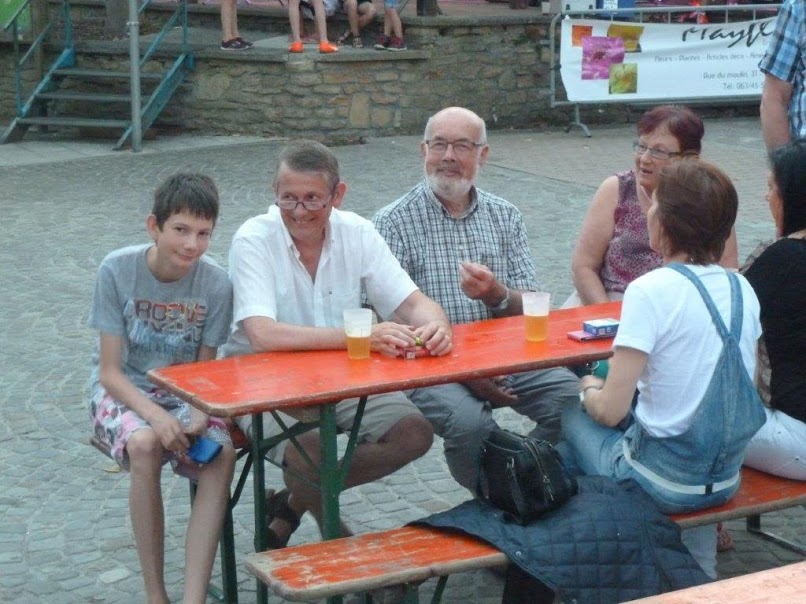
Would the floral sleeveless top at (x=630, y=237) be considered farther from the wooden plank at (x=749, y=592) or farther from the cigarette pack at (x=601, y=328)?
the wooden plank at (x=749, y=592)

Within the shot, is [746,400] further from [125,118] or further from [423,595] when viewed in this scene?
[125,118]

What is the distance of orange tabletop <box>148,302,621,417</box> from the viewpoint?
343 cm

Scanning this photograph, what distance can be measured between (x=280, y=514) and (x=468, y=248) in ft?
3.57

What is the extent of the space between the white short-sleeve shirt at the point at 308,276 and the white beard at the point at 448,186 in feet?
1.17

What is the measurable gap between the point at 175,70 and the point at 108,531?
9.12 metres

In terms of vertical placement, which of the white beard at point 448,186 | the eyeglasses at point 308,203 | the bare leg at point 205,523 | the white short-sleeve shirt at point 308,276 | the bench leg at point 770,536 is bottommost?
the bench leg at point 770,536

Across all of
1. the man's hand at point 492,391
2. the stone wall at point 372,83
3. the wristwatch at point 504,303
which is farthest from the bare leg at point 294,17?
the man's hand at point 492,391

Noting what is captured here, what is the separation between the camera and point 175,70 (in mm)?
13219

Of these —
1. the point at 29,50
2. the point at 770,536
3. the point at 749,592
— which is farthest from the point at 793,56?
the point at 29,50

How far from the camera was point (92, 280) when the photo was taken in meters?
8.09

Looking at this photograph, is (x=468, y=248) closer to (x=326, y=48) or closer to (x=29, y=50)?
(x=326, y=48)

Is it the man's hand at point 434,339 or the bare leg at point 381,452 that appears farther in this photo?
the bare leg at point 381,452

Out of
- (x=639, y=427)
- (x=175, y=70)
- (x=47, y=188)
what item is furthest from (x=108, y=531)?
(x=175, y=70)

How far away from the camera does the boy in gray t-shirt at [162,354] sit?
3.78 meters
